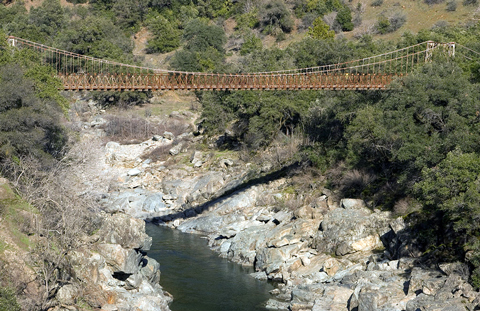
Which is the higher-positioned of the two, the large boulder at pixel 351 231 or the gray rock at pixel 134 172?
the large boulder at pixel 351 231

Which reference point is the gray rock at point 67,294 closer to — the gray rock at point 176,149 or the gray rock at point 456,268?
the gray rock at point 456,268

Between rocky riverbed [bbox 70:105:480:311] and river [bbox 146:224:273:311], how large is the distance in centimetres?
65

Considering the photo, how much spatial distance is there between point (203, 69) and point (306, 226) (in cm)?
3167

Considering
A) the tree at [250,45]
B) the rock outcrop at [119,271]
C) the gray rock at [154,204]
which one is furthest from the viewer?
the tree at [250,45]

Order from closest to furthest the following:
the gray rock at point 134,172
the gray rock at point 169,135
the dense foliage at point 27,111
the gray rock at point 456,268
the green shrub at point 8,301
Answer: the green shrub at point 8,301
the gray rock at point 456,268
the dense foliage at point 27,111
the gray rock at point 134,172
the gray rock at point 169,135

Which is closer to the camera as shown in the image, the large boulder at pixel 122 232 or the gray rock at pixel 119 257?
the gray rock at pixel 119 257

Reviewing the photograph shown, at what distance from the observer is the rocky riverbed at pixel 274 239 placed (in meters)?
21.3

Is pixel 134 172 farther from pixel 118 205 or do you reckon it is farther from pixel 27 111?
pixel 27 111

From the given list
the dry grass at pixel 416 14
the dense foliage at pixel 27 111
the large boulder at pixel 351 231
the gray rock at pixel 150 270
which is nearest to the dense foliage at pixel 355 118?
the dense foliage at pixel 27 111

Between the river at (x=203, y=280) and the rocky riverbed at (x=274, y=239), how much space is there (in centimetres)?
65

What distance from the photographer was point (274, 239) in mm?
28703

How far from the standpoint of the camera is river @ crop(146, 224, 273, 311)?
23141 millimetres

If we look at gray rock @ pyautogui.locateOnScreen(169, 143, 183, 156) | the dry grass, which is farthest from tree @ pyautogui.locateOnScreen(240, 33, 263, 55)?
gray rock @ pyautogui.locateOnScreen(169, 143, 183, 156)

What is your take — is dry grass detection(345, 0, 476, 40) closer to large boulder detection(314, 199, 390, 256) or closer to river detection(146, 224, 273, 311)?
large boulder detection(314, 199, 390, 256)
